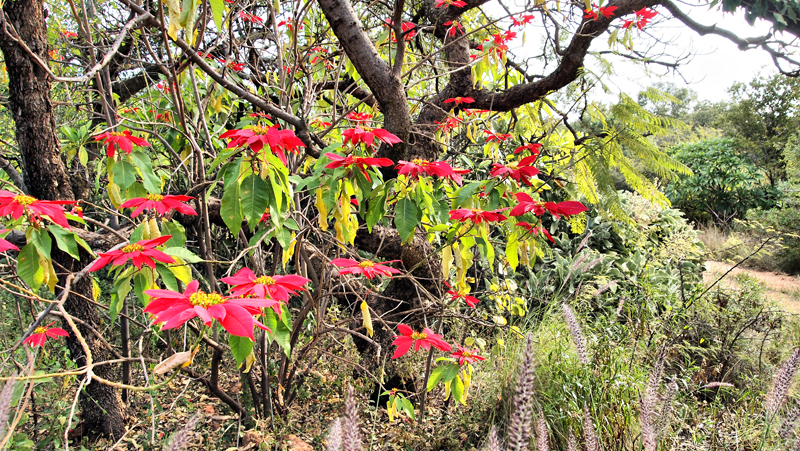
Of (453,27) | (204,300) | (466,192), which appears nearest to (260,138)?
(204,300)

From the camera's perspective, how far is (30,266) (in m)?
1.13

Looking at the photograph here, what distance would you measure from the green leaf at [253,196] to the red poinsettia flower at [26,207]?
1.44ft

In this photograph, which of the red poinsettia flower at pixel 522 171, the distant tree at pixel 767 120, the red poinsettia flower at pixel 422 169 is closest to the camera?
the red poinsettia flower at pixel 422 169

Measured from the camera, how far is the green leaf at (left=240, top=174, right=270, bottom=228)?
109 centimetres

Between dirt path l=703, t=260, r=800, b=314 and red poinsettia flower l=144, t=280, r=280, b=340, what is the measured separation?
5409 mm

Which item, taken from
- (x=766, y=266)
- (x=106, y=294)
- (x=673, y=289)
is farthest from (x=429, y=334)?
(x=766, y=266)

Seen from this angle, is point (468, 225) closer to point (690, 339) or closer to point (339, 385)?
point (339, 385)

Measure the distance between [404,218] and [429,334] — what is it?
47 cm

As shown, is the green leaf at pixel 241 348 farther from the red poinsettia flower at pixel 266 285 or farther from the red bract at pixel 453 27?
the red bract at pixel 453 27

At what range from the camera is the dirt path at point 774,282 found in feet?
16.4

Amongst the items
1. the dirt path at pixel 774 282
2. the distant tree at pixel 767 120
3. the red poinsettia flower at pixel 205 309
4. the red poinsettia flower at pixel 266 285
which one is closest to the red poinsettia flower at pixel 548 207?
the red poinsettia flower at pixel 266 285

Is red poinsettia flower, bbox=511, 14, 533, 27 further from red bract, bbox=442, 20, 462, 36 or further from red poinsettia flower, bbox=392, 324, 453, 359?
red poinsettia flower, bbox=392, 324, 453, 359

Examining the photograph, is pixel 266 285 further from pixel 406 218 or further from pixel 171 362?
pixel 406 218

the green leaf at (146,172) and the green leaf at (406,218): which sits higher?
the green leaf at (146,172)
